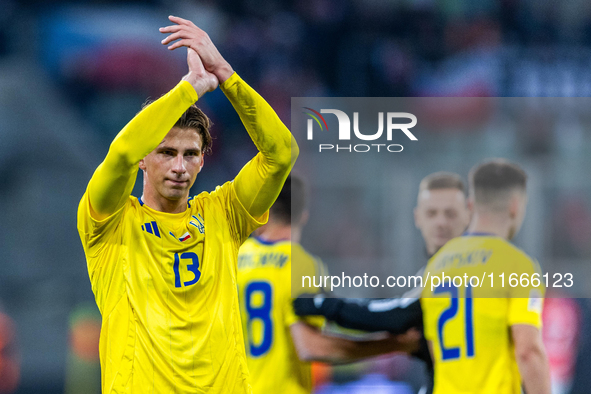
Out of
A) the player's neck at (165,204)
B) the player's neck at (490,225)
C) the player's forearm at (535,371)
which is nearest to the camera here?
the player's neck at (165,204)

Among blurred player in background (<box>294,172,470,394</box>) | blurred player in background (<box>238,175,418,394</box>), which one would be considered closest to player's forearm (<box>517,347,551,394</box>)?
blurred player in background (<box>294,172,470,394</box>)

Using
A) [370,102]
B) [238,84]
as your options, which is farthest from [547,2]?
[238,84]

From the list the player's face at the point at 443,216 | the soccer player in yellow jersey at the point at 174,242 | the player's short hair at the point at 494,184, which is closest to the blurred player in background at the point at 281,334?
the player's face at the point at 443,216

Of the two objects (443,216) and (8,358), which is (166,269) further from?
(8,358)

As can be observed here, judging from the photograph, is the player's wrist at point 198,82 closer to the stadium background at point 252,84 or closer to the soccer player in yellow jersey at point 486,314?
the soccer player in yellow jersey at point 486,314

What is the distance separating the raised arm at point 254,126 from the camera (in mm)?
2285

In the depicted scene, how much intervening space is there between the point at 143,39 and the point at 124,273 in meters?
8.29

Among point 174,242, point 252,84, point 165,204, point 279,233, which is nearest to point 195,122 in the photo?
point 165,204

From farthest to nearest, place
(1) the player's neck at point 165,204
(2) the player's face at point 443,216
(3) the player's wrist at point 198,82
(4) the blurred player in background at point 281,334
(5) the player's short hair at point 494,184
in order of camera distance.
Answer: (2) the player's face at point 443,216, (4) the blurred player in background at point 281,334, (5) the player's short hair at point 494,184, (1) the player's neck at point 165,204, (3) the player's wrist at point 198,82

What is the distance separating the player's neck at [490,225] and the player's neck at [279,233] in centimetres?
109

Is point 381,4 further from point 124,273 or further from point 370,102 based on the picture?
point 124,273

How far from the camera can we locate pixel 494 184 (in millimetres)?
3805

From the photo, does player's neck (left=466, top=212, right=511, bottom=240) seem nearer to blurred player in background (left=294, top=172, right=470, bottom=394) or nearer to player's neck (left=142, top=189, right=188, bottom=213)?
blurred player in background (left=294, top=172, right=470, bottom=394)

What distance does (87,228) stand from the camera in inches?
85.4
